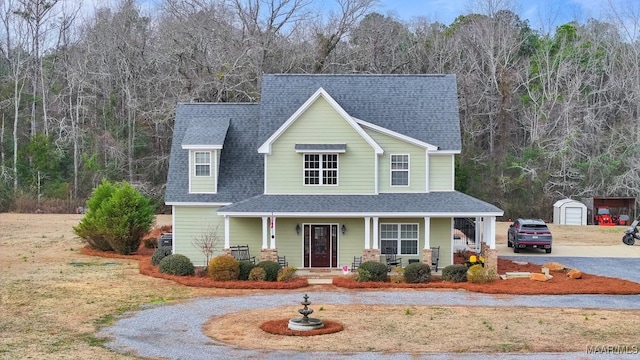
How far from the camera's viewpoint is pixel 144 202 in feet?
129

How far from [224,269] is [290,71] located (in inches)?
1369

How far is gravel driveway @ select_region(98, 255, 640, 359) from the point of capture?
18922mm

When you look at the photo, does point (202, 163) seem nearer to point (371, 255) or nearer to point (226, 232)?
point (226, 232)

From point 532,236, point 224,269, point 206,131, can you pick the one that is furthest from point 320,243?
point 532,236

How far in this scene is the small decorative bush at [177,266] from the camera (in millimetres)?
31781

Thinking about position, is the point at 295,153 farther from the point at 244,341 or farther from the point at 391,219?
the point at 244,341

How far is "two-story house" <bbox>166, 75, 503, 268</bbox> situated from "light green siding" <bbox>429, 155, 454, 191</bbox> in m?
0.04

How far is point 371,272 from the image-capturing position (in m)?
30.5

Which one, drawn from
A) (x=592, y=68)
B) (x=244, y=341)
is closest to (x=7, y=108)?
(x=592, y=68)

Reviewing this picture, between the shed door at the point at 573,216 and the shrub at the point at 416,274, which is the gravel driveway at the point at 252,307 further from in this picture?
the shed door at the point at 573,216

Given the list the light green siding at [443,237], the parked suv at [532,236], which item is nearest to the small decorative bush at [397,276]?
the light green siding at [443,237]

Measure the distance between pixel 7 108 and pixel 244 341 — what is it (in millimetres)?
54683

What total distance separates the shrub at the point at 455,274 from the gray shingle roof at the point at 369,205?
2.41 metres

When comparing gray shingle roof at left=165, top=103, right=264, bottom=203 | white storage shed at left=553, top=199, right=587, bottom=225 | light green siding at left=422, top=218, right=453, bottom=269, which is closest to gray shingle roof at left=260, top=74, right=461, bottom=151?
gray shingle roof at left=165, top=103, right=264, bottom=203
